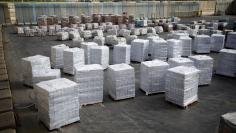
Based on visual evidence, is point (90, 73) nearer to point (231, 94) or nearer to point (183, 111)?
point (183, 111)

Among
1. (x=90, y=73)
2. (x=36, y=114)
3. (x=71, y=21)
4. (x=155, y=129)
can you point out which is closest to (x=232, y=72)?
(x=155, y=129)

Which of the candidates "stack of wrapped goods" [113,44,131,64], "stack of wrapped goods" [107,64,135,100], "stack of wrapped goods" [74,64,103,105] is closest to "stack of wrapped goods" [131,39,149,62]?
"stack of wrapped goods" [113,44,131,64]

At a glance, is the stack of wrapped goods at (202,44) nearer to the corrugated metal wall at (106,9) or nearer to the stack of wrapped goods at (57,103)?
the stack of wrapped goods at (57,103)

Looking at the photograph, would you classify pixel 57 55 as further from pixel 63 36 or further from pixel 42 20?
pixel 42 20

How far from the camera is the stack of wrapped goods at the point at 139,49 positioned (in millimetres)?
14000

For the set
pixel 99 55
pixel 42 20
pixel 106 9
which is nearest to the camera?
pixel 99 55

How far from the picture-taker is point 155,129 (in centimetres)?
730

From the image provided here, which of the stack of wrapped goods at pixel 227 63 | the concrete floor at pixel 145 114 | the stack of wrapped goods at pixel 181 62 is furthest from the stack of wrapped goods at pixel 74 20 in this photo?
the stack of wrapped goods at pixel 181 62

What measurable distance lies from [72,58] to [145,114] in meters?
4.91

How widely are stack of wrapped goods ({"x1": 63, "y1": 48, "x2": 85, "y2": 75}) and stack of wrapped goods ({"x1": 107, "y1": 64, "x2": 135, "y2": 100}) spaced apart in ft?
9.66

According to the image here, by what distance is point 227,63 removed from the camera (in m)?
12.0

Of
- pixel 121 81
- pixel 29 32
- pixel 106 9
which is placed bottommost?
pixel 121 81

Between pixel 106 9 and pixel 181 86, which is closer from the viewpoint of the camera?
pixel 181 86

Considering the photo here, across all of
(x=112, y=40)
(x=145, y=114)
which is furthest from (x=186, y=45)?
(x=145, y=114)
